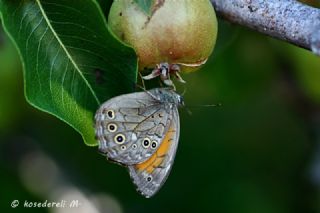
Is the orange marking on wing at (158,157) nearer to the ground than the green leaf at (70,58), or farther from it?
nearer to the ground

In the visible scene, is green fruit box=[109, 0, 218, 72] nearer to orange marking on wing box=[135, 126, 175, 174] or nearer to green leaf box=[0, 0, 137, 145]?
green leaf box=[0, 0, 137, 145]

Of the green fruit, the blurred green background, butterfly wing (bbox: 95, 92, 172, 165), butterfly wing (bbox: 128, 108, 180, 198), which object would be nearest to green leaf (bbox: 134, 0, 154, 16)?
the green fruit

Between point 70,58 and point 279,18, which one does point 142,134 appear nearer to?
point 70,58

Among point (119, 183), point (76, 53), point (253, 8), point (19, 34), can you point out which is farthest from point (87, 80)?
point (119, 183)

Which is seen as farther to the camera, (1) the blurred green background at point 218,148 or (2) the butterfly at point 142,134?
(1) the blurred green background at point 218,148

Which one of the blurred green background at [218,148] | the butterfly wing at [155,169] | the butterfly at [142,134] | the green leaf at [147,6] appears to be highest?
the green leaf at [147,6]

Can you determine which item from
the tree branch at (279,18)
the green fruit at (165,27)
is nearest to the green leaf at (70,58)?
the green fruit at (165,27)

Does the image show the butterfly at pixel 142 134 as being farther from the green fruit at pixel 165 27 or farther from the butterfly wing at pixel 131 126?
the green fruit at pixel 165 27

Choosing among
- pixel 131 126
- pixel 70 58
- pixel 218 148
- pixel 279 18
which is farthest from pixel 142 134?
pixel 218 148

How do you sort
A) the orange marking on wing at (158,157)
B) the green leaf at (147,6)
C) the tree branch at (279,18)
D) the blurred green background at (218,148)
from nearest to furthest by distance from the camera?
the tree branch at (279,18)
the green leaf at (147,6)
the orange marking on wing at (158,157)
the blurred green background at (218,148)
